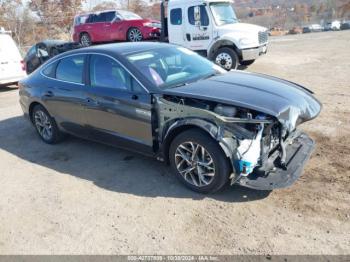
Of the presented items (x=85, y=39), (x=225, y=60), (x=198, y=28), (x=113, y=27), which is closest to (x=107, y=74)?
(x=225, y=60)

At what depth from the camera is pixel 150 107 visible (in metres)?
4.08

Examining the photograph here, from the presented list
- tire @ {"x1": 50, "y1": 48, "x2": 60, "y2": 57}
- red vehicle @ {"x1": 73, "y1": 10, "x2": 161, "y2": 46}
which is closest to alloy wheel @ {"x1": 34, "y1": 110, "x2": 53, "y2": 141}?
tire @ {"x1": 50, "y1": 48, "x2": 60, "y2": 57}

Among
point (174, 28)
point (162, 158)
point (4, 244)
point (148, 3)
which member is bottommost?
point (4, 244)

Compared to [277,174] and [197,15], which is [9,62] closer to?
[197,15]

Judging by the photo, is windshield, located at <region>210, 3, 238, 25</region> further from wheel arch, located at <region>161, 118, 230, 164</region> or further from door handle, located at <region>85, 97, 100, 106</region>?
wheel arch, located at <region>161, 118, 230, 164</region>

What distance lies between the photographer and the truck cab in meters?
10.6

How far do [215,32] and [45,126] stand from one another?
22.4 ft

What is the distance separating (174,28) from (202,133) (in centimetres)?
870

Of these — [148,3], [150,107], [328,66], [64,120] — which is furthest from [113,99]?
[148,3]

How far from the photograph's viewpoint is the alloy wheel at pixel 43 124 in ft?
19.1

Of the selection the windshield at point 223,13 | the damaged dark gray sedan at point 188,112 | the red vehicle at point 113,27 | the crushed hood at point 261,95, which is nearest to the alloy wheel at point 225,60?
the windshield at point 223,13

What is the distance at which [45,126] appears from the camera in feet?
19.4

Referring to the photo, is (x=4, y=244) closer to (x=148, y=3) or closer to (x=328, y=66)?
(x=328, y=66)

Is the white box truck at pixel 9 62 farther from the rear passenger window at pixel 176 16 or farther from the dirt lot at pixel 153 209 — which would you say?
the dirt lot at pixel 153 209
